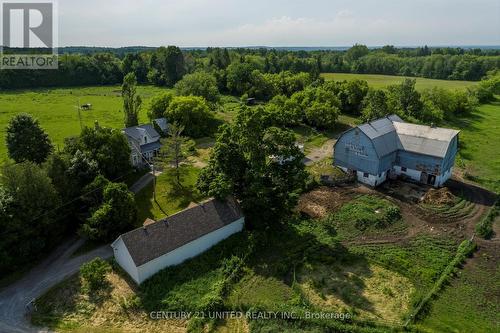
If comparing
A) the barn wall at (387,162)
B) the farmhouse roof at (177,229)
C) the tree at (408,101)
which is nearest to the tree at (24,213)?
the farmhouse roof at (177,229)

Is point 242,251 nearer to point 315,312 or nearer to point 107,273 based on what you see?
point 315,312

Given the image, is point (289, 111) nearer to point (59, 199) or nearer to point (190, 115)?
point (190, 115)

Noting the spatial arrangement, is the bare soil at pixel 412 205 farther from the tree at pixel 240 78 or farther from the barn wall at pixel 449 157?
the tree at pixel 240 78

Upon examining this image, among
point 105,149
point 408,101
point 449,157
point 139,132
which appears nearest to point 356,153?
point 449,157

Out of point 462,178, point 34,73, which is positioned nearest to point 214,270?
point 462,178

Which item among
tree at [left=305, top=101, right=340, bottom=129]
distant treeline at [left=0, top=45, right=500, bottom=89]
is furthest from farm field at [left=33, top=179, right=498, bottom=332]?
distant treeline at [left=0, top=45, right=500, bottom=89]

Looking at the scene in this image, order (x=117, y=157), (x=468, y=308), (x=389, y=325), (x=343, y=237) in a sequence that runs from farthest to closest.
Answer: (x=117, y=157) → (x=343, y=237) → (x=468, y=308) → (x=389, y=325)
